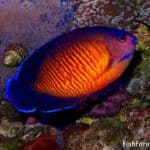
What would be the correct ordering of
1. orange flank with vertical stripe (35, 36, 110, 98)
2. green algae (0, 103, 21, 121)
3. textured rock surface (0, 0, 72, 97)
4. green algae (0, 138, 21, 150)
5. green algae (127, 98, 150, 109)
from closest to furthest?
orange flank with vertical stripe (35, 36, 110, 98) → green algae (127, 98, 150, 109) → green algae (0, 138, 21, 150) → textured rock surface (0, 0, 72, 97) → green algae (0, 103, 21, 121)

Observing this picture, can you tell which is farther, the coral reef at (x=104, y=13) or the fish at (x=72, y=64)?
the coral reef at (x=104, y=13)

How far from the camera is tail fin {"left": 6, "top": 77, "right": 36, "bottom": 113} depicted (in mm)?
2139

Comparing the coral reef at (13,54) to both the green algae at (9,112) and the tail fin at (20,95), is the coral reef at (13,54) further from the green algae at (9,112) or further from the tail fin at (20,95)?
the tail fin at (20,95)

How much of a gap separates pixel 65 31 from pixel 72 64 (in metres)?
2.01

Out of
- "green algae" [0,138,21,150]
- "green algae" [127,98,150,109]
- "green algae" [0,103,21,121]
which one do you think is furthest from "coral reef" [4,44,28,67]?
"green algae" [127,98,150,109]

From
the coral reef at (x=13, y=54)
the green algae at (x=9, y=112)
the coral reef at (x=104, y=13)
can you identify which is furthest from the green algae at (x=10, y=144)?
the coral reef at (x=104, y=13)

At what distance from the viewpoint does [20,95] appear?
7.09 ft

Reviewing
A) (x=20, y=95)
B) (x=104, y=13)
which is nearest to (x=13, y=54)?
(x=104, y=13)

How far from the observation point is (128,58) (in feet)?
7.20

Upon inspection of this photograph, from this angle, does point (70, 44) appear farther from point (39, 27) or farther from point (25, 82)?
point (39, 27)

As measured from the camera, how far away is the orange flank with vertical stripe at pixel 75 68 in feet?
6.95

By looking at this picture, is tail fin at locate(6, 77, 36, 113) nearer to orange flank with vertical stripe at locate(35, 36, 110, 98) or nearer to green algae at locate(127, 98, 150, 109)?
orange flank with vertical stripe at locate(35, 36, 110, 98)

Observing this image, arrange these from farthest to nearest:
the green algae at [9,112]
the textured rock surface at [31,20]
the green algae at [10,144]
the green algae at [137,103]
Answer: the green algae at [9,112]
the textured rock surface at [31,20]
the green algae at [10,144]
the green algae at [137,103]

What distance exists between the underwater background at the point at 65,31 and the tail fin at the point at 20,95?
149 cm
